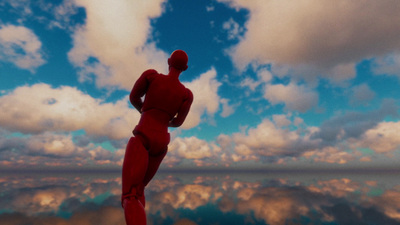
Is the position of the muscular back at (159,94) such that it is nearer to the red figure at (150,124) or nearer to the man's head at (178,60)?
the red figure at (150,124)

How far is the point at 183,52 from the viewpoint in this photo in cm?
399

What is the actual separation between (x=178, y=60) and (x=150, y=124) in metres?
1.23

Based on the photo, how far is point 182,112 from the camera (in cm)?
400

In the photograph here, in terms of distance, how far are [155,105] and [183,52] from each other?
43.2 inches

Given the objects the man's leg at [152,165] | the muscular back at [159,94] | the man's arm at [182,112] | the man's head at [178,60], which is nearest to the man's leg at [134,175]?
the man's leg at [152,165]

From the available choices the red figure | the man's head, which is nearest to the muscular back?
the red figure

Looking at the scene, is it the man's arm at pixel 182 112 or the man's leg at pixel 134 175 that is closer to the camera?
the man's leg at pixel 134 175

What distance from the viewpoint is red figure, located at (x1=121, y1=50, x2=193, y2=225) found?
3.24 meters

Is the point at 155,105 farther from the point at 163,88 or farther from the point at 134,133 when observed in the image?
the point at 134,133

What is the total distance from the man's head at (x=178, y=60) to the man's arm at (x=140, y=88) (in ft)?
1.20

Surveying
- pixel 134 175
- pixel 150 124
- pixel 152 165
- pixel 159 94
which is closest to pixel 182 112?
pixel 159 94

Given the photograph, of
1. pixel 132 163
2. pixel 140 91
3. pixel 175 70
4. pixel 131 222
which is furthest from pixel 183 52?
pixel 131 222

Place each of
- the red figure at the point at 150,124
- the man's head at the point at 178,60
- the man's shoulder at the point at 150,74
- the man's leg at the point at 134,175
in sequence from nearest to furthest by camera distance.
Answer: the man's leg at the point at 134,175 → the red figure at the point at 150,124 → the man's shoulder at the point at 150,74 → the man's head at the point at 178,60

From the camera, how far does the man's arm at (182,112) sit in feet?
13.1
